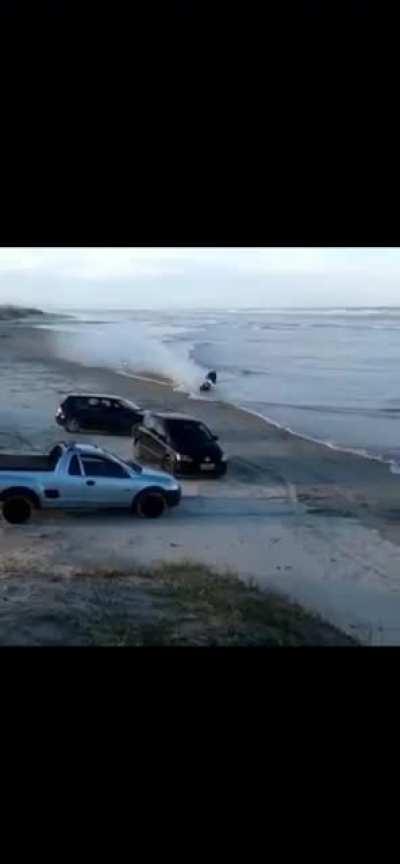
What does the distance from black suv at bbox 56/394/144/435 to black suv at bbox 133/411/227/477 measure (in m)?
0.09

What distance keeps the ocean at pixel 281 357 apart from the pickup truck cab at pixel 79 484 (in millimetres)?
480

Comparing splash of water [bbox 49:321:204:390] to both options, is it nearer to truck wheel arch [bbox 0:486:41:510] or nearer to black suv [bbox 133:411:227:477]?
black suv [bbox 133:411:227:477]

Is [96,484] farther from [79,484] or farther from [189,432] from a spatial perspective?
[189,432]

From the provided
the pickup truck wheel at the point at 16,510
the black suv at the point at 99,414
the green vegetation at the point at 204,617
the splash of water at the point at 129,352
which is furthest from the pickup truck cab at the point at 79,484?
the splash of water at the point at 129,352

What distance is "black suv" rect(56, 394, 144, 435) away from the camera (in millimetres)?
4680

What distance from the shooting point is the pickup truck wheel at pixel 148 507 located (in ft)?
15.0

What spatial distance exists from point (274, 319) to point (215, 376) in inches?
15.6

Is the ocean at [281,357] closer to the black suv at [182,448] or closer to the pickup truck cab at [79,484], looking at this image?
the black suv at [182,448]

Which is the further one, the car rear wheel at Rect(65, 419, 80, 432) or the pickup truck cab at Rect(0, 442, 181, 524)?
the car rear wheel at Rect(65, 419, 80, 432)

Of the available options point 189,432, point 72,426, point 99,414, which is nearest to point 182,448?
point 189,432

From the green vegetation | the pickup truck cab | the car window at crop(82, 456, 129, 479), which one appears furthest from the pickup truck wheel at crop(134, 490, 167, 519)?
the green vegetation

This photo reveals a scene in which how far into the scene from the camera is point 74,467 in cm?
464
